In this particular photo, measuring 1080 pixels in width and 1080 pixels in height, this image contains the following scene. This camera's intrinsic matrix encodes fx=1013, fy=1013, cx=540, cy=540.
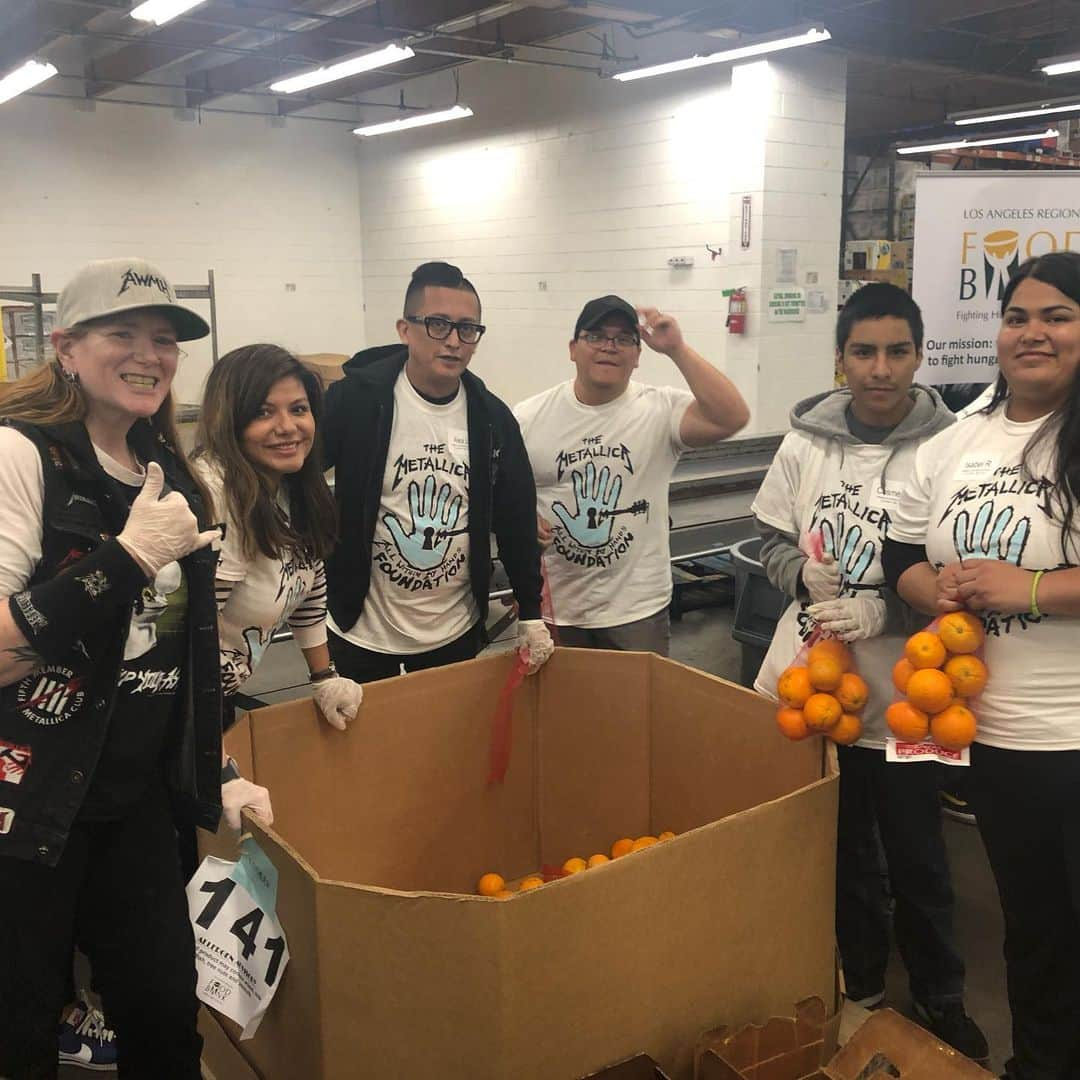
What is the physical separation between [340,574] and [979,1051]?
150cm

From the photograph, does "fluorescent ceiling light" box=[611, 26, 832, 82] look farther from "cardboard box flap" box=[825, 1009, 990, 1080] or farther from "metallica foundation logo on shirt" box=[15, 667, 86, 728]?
"metallica foundation logo on shirt" box=[15, 667, 86, 728]

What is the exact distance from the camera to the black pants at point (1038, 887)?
1.49m

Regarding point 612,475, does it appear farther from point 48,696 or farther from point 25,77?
point 25,77

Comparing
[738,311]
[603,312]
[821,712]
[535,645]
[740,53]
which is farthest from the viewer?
[738,311]

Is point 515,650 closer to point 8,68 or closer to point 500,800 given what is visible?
point 500,800

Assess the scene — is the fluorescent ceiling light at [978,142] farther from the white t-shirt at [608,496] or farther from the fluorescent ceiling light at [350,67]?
the white t-shirt at [608,496]

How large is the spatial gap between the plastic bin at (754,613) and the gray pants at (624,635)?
1.13 meters

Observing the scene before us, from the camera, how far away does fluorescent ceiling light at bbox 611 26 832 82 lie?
573 centimetres

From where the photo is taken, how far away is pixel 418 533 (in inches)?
80.8

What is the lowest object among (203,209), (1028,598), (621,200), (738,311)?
(1028,598)

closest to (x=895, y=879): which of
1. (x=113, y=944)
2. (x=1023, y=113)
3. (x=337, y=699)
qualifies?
(x=337, y=699)

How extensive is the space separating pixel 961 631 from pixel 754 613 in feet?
6.68

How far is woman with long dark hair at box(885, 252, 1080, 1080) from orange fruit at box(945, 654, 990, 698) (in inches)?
1.5

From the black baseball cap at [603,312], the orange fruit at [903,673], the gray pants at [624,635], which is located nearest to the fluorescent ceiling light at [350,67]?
the black baseball cap at [603,312]
